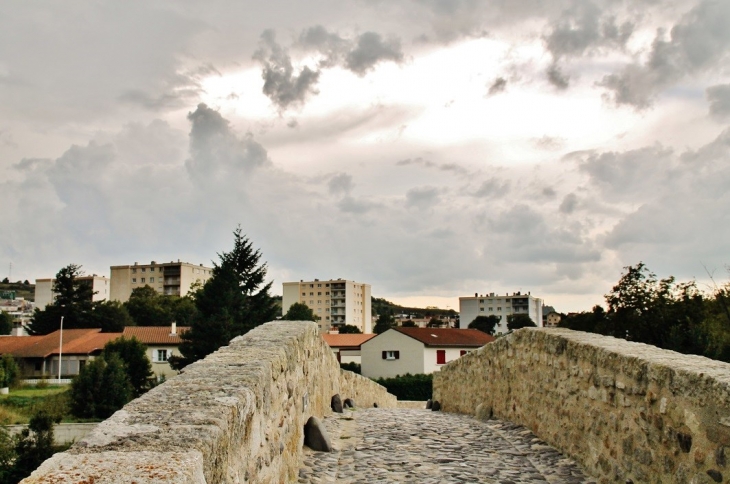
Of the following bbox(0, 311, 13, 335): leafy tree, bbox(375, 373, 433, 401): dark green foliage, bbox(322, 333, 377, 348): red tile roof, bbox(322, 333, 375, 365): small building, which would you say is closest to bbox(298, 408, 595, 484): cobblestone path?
bbox(375, 373, 433, 401): dark green foliage

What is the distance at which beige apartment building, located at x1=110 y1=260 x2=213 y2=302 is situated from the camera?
116 meters

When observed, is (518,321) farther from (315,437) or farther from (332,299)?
(315,437)

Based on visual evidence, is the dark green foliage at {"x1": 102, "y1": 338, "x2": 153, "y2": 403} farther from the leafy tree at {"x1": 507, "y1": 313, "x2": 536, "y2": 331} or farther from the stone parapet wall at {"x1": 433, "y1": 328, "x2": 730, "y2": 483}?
the leafy tree at {"x1": 507, "y1": 313, "x2": 536, "y2": 331}

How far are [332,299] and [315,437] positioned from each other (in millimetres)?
116874

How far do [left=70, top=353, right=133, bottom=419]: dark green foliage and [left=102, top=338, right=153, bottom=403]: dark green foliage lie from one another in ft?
11.3

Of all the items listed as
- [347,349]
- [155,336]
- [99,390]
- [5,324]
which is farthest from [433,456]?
[5,324]

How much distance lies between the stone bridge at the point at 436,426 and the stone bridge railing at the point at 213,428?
10 mm

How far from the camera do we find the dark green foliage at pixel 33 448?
25.0m

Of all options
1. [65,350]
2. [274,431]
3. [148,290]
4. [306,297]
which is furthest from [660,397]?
[306,297]

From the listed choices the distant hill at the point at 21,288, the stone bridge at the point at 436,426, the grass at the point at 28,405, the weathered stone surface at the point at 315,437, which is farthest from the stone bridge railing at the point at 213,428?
the distant hill at the point at 21,288

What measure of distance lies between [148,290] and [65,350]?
1477 inches

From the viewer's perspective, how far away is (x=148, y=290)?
8844 centimetres

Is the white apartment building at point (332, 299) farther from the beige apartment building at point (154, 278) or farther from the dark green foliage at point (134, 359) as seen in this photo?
the dark green foliage at point (134, 359)

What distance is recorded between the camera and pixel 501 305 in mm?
124625
